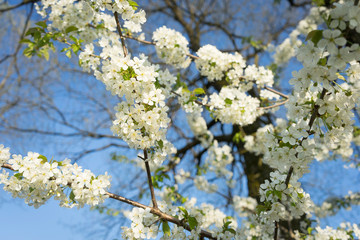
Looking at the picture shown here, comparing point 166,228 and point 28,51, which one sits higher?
point 28,51

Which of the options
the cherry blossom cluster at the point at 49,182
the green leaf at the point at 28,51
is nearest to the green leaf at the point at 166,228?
the cherry blossom cluster at the point at 49,182

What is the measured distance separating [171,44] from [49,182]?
195 centimetres

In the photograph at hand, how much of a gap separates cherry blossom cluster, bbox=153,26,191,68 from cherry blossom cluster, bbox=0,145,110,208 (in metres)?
1.78

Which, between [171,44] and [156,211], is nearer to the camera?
[156,211]

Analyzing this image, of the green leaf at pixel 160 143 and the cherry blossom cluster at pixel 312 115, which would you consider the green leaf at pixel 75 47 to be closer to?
the green leaf at pixel 160 143

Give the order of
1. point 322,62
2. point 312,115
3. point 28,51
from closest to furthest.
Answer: point 322,62 → point 312,115 → point 28,51

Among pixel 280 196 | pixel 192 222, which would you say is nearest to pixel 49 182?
pixel 192 222

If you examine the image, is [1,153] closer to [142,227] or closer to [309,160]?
[142,227]

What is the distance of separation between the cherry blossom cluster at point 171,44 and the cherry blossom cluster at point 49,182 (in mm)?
1784

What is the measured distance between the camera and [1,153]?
1623 mm

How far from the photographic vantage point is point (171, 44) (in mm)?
2947

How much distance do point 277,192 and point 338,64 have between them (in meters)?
0.80

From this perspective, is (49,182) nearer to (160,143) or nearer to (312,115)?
(160,143)

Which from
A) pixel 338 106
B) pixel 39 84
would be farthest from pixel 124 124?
pixel 39 84
